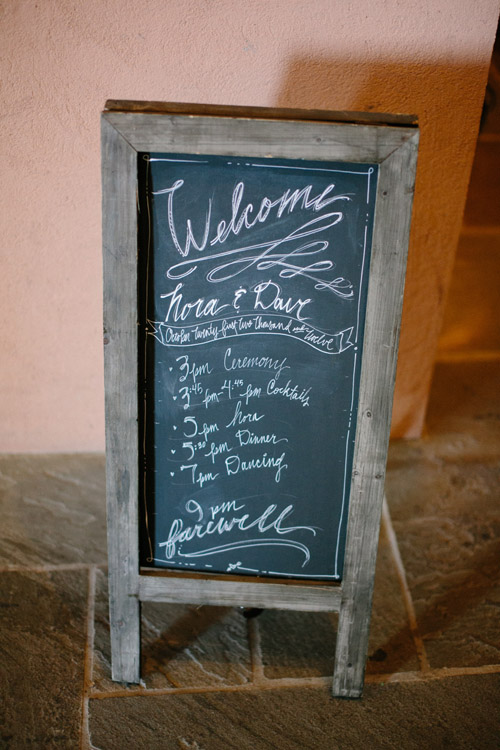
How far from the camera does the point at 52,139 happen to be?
109 inches

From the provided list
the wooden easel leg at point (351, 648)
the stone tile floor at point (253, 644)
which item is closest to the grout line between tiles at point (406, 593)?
the stone tile floor at point (253, 644)

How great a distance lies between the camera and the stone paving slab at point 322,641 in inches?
98.1

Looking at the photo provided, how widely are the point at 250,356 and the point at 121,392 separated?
0.37 meters

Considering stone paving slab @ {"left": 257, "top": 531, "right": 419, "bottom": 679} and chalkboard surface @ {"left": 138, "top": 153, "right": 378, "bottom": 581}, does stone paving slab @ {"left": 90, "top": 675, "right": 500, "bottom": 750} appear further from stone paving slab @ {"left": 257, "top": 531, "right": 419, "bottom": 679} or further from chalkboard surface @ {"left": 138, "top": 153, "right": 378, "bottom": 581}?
chalkboard surface @ {"left": 138, "top": 153, "right": 378, "bottom": 581}

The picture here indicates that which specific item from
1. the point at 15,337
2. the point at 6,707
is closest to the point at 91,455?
the point at 15,337

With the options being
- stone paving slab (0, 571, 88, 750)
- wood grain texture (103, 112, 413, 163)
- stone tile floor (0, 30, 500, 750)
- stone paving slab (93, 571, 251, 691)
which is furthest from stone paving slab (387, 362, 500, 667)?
wood grain texture (103, 112, 413, 163)

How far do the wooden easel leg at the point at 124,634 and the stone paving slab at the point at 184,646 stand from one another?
2.2 inches

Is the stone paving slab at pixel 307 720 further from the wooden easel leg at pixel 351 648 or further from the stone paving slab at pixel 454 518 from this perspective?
the stone paving slab at pixel 454 518

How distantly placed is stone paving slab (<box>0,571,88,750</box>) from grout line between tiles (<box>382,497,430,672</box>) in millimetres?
1146

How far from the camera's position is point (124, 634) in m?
2.35

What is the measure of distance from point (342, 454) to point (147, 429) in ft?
1.88

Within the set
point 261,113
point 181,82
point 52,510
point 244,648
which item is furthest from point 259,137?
point 52,510

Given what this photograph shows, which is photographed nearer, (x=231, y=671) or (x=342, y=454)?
(x=342, y=454)

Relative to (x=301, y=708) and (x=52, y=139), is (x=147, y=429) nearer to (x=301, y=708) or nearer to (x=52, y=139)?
(x=301, y=708)
